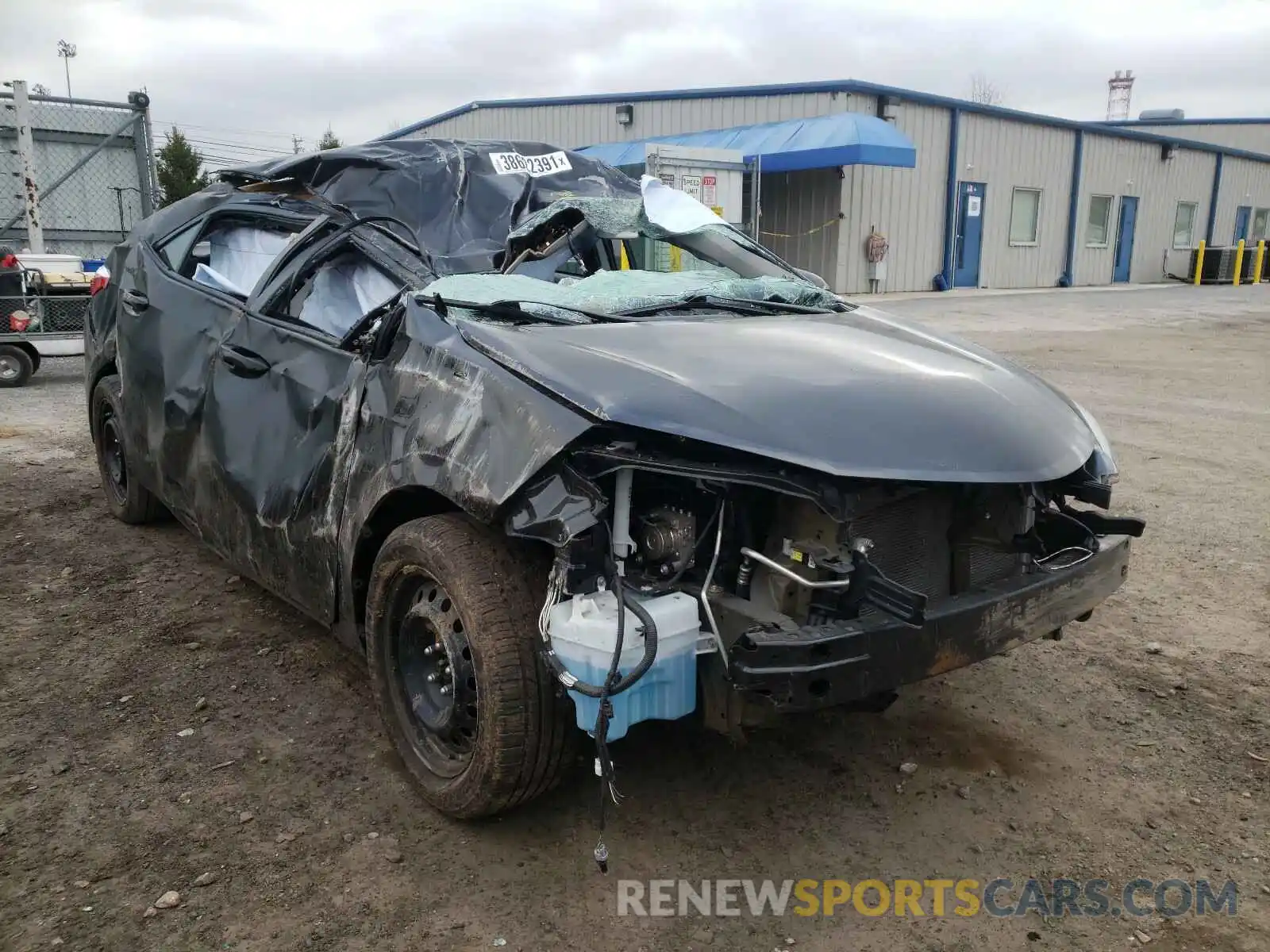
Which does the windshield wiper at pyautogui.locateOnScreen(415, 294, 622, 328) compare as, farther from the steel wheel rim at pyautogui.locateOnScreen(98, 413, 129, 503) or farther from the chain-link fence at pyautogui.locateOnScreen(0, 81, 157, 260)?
the chain-link fence at pyautogui.locateOnScreen(0, 81, 157, 260)

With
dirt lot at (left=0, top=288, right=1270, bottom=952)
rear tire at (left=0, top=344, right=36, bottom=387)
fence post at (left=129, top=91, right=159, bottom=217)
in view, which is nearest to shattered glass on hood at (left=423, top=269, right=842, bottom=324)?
dirt lot at (left=0, top=288, right=1270, bottom=952)

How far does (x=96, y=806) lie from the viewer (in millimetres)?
2801

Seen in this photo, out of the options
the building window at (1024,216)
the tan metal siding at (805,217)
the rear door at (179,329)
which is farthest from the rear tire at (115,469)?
the building window at (1024,216)

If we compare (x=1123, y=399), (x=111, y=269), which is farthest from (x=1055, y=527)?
(x=1123, y=399)

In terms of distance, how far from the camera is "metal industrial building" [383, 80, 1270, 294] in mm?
20594

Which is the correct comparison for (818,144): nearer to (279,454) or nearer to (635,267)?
(635,267)

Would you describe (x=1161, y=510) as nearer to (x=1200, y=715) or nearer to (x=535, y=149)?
(x=1200, y=715)

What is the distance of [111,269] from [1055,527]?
Result: 4405 millimetres

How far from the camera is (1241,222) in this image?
1362 inches

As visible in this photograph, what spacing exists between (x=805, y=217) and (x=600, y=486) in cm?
2084

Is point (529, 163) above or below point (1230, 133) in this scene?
below

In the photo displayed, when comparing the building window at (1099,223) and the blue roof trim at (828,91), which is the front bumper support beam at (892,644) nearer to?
the blue roof trim at (828,91)

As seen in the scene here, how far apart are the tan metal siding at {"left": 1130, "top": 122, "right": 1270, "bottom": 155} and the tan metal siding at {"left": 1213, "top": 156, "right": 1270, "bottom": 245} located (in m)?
10.3

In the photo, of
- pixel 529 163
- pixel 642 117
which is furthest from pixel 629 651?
pixel 642 117
